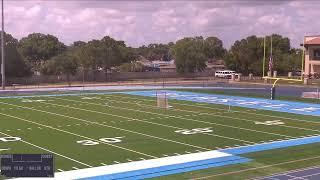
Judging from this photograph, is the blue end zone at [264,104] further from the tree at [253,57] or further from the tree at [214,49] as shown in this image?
the tree at [214,49]

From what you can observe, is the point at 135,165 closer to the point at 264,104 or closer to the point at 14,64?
the point at 264,104

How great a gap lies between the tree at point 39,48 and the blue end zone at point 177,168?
7808 cm

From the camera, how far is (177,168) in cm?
1661

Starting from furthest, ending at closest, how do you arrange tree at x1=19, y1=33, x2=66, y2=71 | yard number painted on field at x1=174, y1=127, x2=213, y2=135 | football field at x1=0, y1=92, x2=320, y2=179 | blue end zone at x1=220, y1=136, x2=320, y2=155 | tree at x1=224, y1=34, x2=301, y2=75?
tree at x1=19, y1=33, x2=66, y2=71
tree at x1=224, y1=34, x2=301, y2=75
yard number painted on field at x1=174, y1=127, x2=213, y2=135
blue end zone at x1=220, y1=136, x2=320, y2=155
football field at x1=0, y1=92, x2=320, y2=179

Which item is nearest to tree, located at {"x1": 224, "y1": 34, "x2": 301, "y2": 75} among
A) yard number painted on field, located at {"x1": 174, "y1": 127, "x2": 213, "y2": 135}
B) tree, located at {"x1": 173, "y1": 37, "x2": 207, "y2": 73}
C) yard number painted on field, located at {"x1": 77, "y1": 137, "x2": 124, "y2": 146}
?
tree, located at {"x1": 173, "y1": 37, "x2": 207, "y2": 73}

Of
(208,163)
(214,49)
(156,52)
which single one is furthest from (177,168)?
(156,52)

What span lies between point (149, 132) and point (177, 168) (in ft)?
24.8

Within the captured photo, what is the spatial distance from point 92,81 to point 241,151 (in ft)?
184

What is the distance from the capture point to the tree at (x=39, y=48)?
93312mm

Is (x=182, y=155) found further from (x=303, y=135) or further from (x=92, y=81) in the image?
(x=92, y=81)

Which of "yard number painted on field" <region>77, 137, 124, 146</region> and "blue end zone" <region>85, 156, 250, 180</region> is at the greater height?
"yard number painted on field" <region>77, 137, 124, 146</region>
